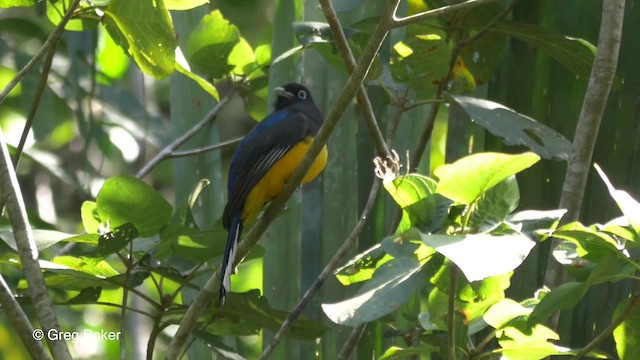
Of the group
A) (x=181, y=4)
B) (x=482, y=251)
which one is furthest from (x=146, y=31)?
(x=482, y=251)

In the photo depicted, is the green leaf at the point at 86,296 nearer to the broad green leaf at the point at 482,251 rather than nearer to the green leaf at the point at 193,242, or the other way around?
the green leaf at the point at 193,242

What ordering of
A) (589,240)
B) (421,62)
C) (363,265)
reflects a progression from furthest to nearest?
(421,62) < (363,265) < (589,240)

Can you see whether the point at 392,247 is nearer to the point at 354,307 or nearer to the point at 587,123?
the point at 354,307

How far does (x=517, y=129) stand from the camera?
303 cm

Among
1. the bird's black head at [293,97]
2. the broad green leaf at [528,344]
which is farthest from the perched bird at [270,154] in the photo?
the broad green leaf at [528,344]

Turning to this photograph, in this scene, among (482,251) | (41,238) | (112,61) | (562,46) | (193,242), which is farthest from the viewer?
(112,61)

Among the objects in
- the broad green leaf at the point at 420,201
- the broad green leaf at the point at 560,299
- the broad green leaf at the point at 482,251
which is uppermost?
the broad green leaf at the point at 420,201

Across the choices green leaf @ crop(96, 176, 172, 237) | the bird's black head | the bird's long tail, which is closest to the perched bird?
the bird's black head

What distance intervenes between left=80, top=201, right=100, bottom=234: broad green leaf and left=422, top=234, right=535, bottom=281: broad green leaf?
1293mm

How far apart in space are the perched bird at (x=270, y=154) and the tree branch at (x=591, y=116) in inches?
72.5

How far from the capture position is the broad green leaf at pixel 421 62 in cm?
358

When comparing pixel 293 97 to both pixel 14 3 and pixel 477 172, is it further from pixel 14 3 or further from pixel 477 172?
pixel 477 172

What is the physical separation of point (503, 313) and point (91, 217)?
1.22m

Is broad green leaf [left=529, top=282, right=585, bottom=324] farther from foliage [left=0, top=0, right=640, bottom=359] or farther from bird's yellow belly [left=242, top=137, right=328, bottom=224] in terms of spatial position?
bird's yellow belly [left=242, top=137, right=328, bottom=224]
